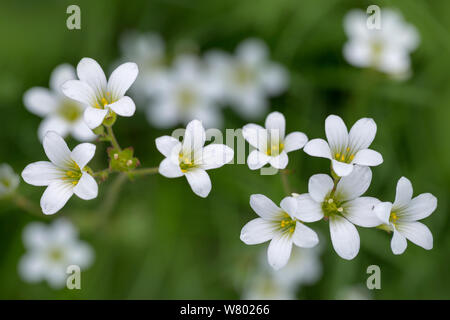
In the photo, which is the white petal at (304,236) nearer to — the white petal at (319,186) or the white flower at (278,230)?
the white flower at (278,230)

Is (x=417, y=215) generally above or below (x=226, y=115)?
below

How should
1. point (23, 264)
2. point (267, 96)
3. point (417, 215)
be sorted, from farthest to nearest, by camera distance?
point (267, 96), point (23, 264), point (417, 215)

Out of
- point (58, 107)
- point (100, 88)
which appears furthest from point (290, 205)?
point (58, 107)

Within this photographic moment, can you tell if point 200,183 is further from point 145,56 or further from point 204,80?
point 145,56

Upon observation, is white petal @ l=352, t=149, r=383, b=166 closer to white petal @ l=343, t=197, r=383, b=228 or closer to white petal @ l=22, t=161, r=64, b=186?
white petal @ l=343, t=197, r=383, b=228
